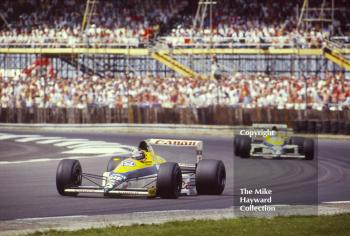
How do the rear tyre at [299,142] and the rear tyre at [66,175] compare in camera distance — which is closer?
the rear tyre at [66,175]

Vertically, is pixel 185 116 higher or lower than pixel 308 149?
higher

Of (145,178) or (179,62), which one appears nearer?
(145,178)

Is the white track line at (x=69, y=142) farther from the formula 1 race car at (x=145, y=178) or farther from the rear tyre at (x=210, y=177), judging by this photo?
the rear tyre at (x=210, y=177)

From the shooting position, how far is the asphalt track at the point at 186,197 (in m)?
15.9

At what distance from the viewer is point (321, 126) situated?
37156 millimetres

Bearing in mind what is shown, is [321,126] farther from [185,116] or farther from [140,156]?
[140,156]

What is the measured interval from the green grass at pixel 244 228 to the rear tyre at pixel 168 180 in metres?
2.37

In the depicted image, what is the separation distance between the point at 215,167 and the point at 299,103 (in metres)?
21.7

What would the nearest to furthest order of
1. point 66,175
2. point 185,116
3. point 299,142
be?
point 66,175, point 299,142, point 185,116

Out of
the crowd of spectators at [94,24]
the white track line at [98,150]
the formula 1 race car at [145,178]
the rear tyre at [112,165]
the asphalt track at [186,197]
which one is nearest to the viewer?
the asphalt track at [186,197]

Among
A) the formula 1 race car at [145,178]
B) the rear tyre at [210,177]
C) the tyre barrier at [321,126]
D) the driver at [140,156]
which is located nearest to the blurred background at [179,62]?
the tyre barrier at [321,126]

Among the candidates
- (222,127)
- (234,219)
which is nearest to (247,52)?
(222,127)

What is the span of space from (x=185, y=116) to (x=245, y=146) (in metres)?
15.0

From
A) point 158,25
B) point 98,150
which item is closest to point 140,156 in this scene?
point 98,150
